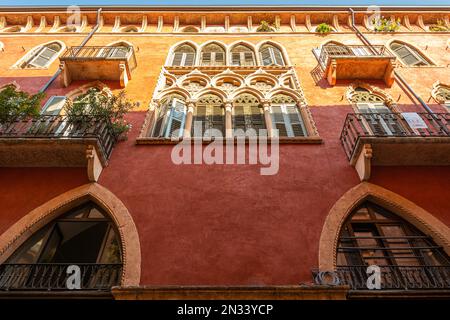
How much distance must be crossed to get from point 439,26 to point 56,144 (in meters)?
14.5

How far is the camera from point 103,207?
21.0ft

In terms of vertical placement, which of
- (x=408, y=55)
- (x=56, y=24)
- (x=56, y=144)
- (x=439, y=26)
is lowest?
(x=56, y=144)

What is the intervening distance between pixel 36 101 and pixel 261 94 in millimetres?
5535

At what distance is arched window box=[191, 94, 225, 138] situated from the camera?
27.9 ft

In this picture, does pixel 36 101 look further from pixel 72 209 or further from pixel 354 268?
pixel 354 268

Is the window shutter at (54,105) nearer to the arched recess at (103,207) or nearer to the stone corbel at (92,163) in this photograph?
the stone corbel at (92,163)

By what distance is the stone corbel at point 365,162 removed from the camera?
6539mm

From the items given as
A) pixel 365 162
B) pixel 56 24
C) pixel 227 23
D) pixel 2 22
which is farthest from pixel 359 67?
pixel 2 22

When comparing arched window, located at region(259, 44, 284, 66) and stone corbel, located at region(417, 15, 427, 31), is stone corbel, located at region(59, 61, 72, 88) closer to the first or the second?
arched window, located at region(259, 44, 284, 66)

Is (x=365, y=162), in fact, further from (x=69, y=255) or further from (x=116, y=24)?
(x=116, y=24)

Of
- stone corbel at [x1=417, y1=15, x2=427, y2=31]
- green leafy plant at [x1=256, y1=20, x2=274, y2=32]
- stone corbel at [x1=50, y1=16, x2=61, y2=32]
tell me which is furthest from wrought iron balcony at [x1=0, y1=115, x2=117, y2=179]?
stone corbel at [x1=417, y1=15, x2=427, y2=31]

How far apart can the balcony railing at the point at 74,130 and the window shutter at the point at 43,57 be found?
14.6ft

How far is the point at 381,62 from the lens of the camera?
33.1 ft
